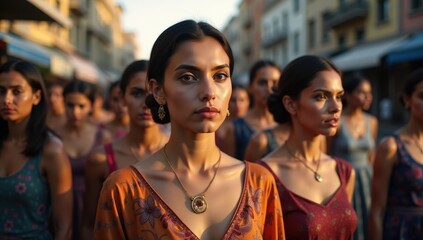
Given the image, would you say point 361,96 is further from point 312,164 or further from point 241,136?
point 312,164

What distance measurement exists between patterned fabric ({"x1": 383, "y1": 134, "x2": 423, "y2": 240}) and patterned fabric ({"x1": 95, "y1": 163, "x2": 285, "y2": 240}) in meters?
1.54

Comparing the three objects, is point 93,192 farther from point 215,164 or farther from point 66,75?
point 66,75

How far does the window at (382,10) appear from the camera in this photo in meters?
20.3

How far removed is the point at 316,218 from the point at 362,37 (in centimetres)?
2243

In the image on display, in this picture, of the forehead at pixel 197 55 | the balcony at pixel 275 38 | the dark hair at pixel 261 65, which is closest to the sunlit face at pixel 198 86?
the forehead at pixel 197 55

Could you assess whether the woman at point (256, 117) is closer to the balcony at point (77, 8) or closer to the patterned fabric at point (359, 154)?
the patterned fabric at point (359, 154)

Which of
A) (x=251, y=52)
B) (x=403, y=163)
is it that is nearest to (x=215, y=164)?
(x=403, y=163)

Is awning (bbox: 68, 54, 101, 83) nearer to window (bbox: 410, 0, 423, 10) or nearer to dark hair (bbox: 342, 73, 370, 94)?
window (bbox: 410, 0, 423, 10)

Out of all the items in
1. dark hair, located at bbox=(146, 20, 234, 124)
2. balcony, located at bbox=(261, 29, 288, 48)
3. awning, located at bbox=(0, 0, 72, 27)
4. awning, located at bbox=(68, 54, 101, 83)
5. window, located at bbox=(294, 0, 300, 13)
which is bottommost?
dark hair, located at bbox=(146, 20, 234, 124)

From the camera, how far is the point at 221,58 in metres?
1.76

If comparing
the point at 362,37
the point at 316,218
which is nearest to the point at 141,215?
the point at 316,218

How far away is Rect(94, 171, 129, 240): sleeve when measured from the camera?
5.59 feet

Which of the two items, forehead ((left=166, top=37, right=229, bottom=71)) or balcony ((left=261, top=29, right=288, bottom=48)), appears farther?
balcony ((left=261, top=29, right=288, bottom=48))

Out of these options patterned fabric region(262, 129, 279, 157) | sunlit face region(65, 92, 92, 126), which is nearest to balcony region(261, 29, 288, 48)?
sunlit face region(65, 92, 92, 126)
